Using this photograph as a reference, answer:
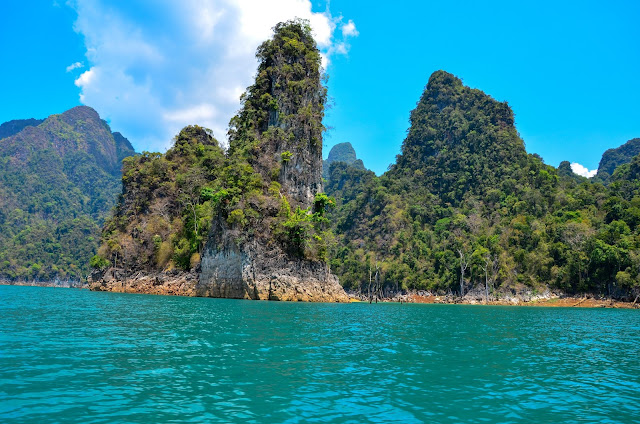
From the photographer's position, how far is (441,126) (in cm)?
12444

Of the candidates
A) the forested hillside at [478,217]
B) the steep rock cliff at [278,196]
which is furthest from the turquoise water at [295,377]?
the forested hillside at [478,217]

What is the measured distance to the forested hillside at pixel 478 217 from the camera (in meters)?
67.2

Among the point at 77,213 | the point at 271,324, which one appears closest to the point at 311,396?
the point at 271,324

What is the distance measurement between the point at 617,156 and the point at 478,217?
9220 cm

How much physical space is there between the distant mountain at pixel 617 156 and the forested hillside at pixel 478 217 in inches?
1436

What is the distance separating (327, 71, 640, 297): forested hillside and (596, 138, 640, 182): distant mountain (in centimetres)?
3648

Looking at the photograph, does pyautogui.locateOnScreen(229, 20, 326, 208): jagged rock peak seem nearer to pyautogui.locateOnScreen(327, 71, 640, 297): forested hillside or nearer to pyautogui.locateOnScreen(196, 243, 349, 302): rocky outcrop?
pyautogui.locateOnScreen(196, 243, 349, 302): rocky outcrop

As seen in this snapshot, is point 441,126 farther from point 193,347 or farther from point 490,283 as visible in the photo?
point 193,347

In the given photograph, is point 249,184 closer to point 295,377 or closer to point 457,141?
point 295,377

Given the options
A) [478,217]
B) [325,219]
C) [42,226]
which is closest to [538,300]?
[478,217]

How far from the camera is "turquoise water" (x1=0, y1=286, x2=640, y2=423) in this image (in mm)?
8289

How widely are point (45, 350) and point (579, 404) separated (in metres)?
14.5

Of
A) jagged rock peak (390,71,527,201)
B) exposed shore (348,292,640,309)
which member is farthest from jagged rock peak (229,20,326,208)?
jagged rock peak (390,71,527,201)

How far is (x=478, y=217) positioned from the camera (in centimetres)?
9094
